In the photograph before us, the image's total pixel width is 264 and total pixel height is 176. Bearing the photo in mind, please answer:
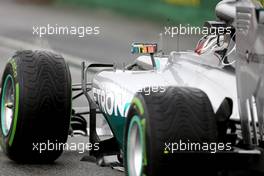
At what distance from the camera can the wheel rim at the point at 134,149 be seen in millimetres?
5254

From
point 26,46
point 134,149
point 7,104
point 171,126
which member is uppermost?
point 26,46

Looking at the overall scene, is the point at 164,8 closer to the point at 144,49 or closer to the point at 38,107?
the point at 144,49

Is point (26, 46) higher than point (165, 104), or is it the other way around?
point (26, 46)

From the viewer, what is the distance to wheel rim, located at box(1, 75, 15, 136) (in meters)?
7.28

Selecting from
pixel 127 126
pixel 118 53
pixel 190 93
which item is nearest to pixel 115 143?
pixel 127 126

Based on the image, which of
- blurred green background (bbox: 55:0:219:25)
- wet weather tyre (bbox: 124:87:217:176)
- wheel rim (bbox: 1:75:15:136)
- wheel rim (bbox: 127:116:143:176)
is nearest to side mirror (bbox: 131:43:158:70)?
wheel rim (bbox: 1:75:15:136)

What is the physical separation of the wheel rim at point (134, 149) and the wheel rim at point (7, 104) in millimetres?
2104

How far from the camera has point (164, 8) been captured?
12383mm

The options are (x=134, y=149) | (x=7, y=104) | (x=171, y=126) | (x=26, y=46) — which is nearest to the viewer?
(x=171, y=126)

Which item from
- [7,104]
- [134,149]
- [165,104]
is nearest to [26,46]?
[7,104]

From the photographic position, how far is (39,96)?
22.3 feet

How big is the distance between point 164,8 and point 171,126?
764 cm

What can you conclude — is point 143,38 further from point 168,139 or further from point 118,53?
point 168,139

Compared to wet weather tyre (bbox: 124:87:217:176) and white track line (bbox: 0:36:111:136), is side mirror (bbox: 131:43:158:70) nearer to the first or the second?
wet weather tyre (bbox: 124:87:217:176)
